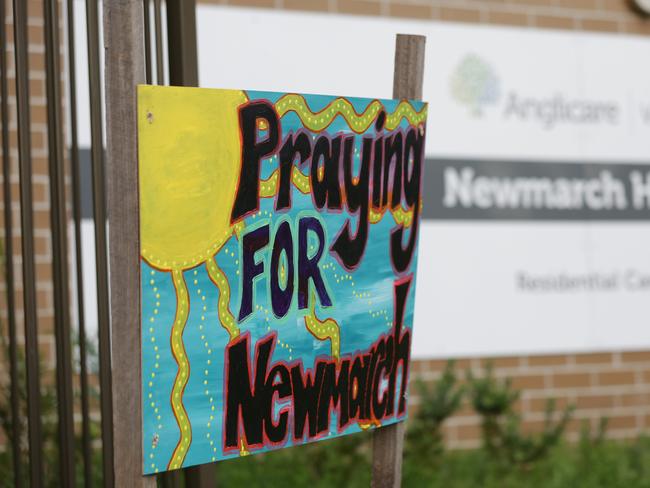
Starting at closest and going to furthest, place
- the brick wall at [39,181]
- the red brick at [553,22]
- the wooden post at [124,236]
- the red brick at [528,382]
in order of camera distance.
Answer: the wooden post at [124,236] → the brick wall at [39,181] → the red brick at [528,382] → the red brick at [553,22]

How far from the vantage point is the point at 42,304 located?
4.30 meters

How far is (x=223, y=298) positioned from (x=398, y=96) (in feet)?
2.31

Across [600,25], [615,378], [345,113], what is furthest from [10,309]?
[600,25]

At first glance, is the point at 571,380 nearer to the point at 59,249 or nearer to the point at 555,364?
the point at 555,364

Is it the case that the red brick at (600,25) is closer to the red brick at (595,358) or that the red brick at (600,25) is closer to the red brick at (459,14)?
the red brick at (459,14)

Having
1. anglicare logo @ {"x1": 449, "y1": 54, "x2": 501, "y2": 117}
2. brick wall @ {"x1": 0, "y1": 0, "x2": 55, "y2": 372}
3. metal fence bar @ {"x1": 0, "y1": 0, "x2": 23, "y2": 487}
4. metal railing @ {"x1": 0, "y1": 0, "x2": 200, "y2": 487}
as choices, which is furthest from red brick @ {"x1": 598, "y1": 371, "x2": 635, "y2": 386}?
metal fence bar @ {"x1": 0, "y1": 0, "x2": 23, "y2": 487}

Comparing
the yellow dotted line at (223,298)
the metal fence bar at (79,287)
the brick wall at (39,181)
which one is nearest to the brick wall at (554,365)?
the brick wall at (39,181)

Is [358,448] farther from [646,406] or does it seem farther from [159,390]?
[159,390]

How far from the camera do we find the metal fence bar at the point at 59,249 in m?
2.29

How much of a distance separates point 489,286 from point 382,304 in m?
2.84

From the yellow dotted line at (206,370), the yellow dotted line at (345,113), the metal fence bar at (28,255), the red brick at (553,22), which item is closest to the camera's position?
the yellow dotted line at (206,370)

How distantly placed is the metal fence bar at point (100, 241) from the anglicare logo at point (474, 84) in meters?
2.85

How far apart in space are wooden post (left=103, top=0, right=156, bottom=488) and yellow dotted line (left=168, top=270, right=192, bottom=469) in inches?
2.8

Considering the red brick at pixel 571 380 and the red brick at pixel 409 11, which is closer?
the red brick at pixel 409 11
